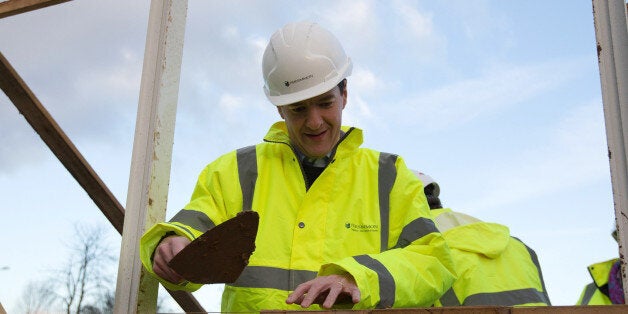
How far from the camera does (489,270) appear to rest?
287 cm

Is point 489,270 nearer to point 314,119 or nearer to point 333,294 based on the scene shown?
point 314,119

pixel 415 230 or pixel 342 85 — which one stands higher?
pixel 342 85

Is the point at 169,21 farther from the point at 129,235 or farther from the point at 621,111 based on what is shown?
the point at 621,111

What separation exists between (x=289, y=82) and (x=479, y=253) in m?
1.15

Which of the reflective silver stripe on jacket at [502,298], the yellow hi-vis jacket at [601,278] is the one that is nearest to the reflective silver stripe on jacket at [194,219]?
the reflective silver stripe on jacket at [502,298]

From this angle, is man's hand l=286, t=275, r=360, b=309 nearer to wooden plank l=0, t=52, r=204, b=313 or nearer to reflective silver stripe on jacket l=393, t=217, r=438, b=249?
reflective silver stripe on jacket l=393, t=217, r=438, b=249

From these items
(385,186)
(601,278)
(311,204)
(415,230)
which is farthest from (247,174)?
(601,278)

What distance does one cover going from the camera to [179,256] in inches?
71.0

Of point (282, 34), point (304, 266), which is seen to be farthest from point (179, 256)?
point (282, 34)

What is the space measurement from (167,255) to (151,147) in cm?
41

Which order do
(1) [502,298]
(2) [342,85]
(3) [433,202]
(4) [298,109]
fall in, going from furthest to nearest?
(3) [433,202], (1) [502,298], (2) [342,85], (4) [298,109]

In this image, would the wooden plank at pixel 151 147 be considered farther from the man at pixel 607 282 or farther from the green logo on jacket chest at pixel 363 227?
the man at pixel 607 282

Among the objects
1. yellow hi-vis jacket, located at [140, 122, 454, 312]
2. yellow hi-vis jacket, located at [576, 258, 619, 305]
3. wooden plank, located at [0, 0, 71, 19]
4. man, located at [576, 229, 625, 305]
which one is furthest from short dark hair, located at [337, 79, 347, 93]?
yellow hi-vis jacket, located at [576, 258, 619, 305]

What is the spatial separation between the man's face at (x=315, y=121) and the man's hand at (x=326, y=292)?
2.59ft
